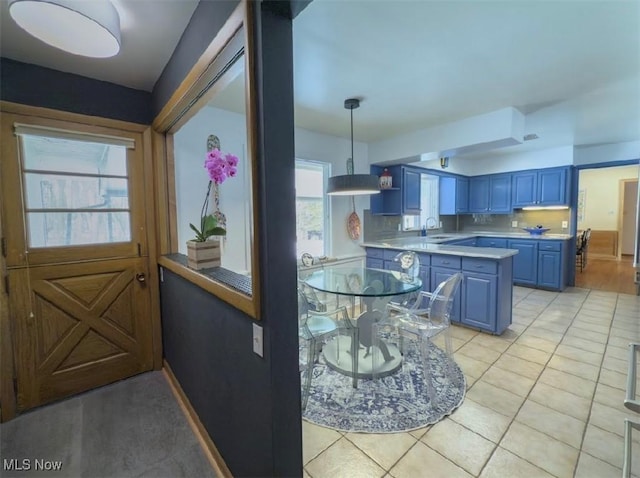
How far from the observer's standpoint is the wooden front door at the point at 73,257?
1970 mm

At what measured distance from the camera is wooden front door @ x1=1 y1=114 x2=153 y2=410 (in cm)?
197

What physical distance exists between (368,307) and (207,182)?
1.94 m

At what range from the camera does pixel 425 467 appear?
158 centimetres

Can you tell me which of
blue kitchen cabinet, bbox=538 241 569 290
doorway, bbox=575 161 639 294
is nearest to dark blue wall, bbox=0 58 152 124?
blue kitchen cabinet, bbox=538 241 569 290

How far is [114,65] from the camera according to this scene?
1951 millimetres

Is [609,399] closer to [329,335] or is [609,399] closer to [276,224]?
[329,335]

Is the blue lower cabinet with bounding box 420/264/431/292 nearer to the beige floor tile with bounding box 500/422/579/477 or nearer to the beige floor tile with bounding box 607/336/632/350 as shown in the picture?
the beige floor tile with bounding box 607/336/632/350

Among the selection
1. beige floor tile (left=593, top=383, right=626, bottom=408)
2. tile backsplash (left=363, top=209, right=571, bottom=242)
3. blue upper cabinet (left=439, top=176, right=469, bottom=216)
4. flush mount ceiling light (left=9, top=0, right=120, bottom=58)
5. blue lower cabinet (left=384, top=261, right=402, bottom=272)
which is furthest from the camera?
blue upper cabinet (left=439, top=176, right=469, bottom=216)

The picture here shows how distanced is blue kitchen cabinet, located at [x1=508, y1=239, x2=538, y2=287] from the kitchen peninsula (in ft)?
7.20

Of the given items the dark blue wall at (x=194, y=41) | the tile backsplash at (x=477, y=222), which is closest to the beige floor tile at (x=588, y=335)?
the tile backsplash at (x=477, y=222)

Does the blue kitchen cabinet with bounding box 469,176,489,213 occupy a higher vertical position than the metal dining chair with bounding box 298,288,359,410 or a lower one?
higher

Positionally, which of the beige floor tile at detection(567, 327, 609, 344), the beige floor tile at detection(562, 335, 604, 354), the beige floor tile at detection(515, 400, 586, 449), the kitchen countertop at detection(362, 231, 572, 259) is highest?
the kitchen countertop at detection(362, 231, 572, 259)

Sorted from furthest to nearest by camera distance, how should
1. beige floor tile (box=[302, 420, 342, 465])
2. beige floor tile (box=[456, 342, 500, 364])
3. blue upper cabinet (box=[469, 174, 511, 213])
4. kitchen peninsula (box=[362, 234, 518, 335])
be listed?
blue upper cabinet (box=[469, 174, 511, 213]), kitchen peninsula (box=[362, 234, 518, 335]), beige floor tile (box=[456, 342, 500, 364]), beige floor tile (box=[302, 420, 342, 465])

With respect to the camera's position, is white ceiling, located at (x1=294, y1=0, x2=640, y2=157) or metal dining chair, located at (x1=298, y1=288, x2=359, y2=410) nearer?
white ceiling, located at (x1=294, y1=0, x2=640, y2=157)
